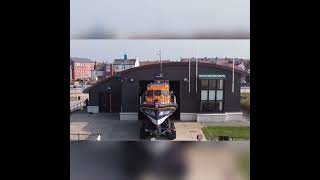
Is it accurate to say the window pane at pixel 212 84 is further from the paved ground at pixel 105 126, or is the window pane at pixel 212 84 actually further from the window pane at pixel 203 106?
the paved ground at pixel 105 126

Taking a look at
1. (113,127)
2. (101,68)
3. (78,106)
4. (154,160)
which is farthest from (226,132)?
(101,68)

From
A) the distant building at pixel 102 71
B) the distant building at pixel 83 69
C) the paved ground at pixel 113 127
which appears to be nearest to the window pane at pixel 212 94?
the paved ground at pixel 113 127

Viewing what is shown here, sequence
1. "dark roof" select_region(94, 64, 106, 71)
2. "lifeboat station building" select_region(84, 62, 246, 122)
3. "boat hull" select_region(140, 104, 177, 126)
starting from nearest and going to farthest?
"boat hull" select_region(140, 104, 177, 126) < "lifeboat station building" select_region(84, 62, 246, 122) < "dark roof" select_region(94, 64, 106, 71)

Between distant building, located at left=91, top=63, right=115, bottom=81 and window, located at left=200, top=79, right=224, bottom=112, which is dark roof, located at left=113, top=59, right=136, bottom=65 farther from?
window, located at left=200, top=79, right=224, bottom=112

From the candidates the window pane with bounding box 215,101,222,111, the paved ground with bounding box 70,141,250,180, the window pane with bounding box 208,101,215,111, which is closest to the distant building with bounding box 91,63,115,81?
the window pane with bounding box 208,101,215,111

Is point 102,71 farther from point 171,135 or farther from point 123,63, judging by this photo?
point 171,135
